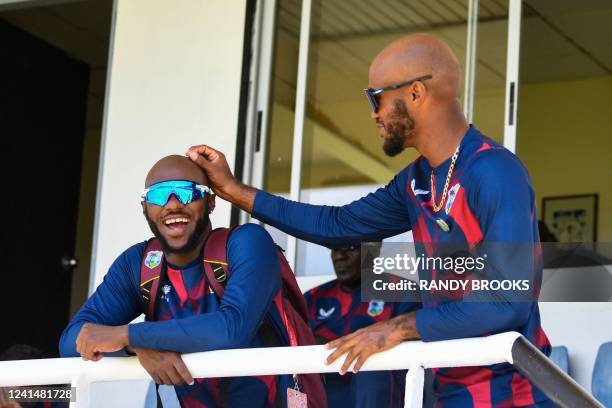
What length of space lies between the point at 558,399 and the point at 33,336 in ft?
20.9

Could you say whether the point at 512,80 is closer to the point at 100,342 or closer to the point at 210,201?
the point at 210,201

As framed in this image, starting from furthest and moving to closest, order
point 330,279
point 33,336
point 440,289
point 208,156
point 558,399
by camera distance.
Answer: point 33,336 < point 330,279 < point 208,156 < point 440,289 < point 558,399

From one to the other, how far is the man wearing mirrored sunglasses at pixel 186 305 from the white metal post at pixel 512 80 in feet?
7.59

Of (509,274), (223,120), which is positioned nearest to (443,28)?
(223,120)

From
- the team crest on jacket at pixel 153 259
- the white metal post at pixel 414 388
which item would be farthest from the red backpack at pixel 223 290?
the white metal post at pixel 414 388

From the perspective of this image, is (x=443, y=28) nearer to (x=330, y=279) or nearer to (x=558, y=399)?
(x=330, y=279)

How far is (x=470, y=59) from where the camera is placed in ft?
20.2

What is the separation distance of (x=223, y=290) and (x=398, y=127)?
76cm

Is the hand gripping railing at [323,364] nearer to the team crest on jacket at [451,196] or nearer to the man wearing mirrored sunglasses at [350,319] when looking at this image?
the team crest on jacket at [451,196]

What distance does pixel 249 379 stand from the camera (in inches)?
145

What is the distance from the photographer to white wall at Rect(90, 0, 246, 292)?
636 centimetres

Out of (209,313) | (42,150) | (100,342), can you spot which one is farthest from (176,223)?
(42,150)

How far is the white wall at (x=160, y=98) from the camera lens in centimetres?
636

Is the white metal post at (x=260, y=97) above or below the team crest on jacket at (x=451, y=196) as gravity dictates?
above
